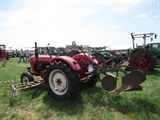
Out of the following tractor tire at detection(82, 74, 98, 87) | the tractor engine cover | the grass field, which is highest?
the tractor engine cover

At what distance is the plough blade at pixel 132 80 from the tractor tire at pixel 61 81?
887 mm

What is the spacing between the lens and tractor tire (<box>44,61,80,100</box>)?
3592 millimetres

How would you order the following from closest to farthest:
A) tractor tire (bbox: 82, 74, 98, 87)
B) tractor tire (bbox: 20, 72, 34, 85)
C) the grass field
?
the grass field
tractor tire (bbox: 82, 74, 98, 87)
tractor tire (bbox: 20, 72, 34, 85)

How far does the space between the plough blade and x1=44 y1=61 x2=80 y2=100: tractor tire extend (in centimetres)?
89

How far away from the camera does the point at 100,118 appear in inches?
122

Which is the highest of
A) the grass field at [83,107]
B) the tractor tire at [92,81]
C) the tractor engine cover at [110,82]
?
the tractor engine cover at [110,82]

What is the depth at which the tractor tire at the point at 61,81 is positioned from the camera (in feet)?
11.8

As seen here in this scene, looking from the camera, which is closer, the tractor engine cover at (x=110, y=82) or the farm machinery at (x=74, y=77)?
the farm machinery at (x=74, y=77)

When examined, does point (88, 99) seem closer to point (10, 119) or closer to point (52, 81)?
point (52, 81)

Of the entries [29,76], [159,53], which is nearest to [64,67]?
[29,76]

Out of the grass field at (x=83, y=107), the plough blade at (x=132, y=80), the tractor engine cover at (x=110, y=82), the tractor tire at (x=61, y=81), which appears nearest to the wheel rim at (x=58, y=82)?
the tractor tire at (x=61, y=81)

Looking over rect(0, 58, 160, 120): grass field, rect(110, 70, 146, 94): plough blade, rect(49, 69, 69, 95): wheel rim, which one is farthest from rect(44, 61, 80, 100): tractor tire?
rect(110, 70, 146, 94): plough blade

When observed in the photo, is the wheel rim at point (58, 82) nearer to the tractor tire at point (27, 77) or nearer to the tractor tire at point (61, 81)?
the tractor tire at point (61, 81)

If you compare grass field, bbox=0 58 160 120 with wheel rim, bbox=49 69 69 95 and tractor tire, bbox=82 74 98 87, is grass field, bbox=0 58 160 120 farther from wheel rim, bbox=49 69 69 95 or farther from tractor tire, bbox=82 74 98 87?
tractor tire, bbox=82 74 98 87
